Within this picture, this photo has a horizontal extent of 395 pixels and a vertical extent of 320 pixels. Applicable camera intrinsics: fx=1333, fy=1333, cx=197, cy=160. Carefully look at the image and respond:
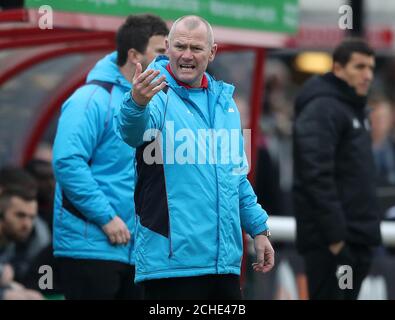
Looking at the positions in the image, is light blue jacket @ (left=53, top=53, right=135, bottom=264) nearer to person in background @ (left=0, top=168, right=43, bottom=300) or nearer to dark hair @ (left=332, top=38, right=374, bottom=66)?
person in background @ (left=0, top=168, right=43, bottom=300)

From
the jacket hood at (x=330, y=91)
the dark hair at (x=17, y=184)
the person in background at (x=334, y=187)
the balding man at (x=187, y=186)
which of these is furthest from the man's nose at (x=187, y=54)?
the dark hair at (x=17, y=184)

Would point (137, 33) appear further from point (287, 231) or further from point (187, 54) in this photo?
point (287, 231)

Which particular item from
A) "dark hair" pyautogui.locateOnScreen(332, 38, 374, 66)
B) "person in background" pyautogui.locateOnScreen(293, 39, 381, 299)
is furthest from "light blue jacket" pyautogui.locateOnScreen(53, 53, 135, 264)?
"dark hair" pyautogui.locateOnScreen(332, 38, 374, 66)

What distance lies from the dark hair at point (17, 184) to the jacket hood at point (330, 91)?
181cm

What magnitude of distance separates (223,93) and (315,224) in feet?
6.91

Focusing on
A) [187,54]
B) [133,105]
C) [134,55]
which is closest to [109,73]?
[134,55]

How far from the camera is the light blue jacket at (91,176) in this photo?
689 cm

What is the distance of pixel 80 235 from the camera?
7.00 m

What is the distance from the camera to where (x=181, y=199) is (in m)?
5.82

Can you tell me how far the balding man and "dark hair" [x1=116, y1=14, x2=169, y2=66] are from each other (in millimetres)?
1141

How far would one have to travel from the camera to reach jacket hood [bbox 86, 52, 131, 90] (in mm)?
7133

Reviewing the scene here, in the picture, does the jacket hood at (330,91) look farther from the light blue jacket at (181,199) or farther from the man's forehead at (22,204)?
the light blue jacket at (181,199)
